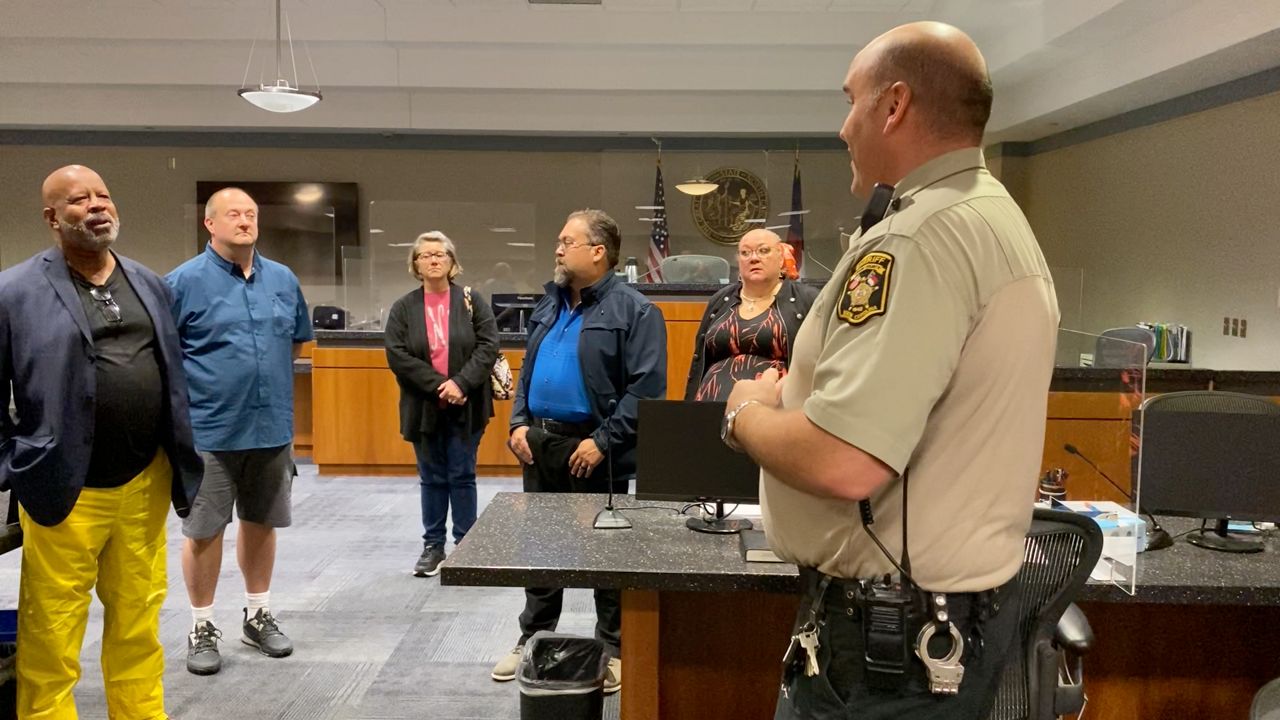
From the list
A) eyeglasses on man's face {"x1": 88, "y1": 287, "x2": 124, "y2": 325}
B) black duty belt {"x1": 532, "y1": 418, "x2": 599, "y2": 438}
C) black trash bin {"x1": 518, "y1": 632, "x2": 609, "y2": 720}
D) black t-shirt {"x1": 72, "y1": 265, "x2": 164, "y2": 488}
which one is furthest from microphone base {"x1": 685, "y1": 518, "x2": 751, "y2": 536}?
eyeglasses on man's face {"x1": 88, "y1": 287, "x2": 124, "y2": 325}

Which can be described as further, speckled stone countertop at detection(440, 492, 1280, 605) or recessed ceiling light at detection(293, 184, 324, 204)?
recessed ceiling light at detection(293, 184, 324, 204)

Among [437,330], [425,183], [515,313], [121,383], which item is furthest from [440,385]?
[425,183]

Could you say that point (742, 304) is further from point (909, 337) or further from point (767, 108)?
point (767, 108)

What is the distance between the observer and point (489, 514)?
2.22 meters

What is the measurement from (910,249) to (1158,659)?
1638mm

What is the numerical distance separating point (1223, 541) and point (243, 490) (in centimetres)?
281

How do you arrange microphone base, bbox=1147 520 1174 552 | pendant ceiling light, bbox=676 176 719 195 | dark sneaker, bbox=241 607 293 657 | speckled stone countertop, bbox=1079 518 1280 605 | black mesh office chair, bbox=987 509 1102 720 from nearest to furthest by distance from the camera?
black mesh office chair, bbox=987 509 1102 720
speckled stone countertop, bbox=1079 518 1280 605
microphone base, bbox=1147 520 1174 552
dark sneaker, bbox=241 607 293 657
pendant ceiling light, bbox=676 176 719 195

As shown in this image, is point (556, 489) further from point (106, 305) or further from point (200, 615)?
point (106, 305)

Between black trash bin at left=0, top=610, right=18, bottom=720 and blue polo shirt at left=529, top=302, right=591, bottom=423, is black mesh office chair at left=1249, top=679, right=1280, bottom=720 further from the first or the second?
black trash bin at left=0, top=610, right=18, bottom=720

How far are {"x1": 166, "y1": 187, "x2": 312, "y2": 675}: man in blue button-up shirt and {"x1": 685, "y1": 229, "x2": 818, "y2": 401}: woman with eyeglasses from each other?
142 cm

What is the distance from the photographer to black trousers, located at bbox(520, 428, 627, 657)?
290 cm

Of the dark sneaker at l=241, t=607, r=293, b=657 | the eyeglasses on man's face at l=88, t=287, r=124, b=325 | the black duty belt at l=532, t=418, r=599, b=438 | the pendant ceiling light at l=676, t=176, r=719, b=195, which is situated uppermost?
the pendant ceiling light at l=676, t=176, r=719, b=195

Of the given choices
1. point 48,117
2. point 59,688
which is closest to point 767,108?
point 48,117

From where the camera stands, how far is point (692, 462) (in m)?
2.17
